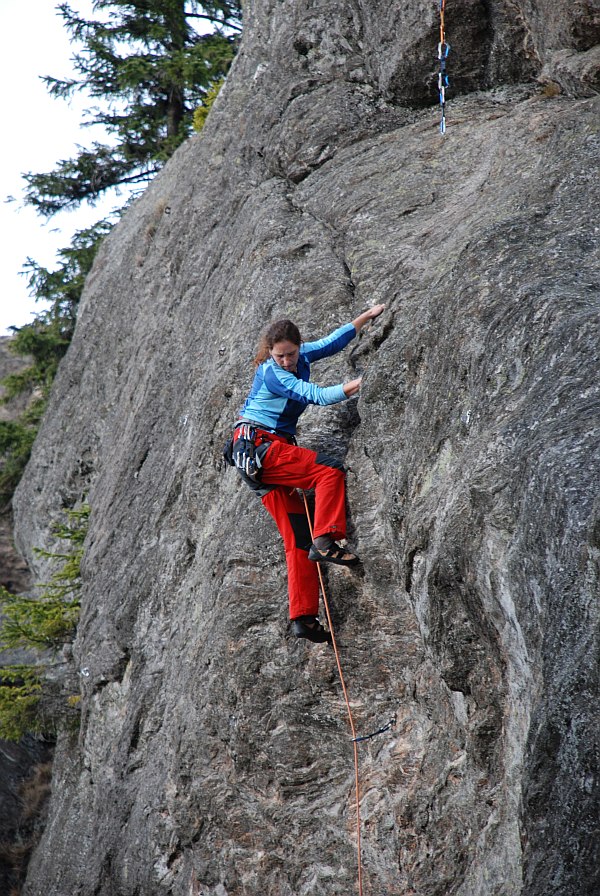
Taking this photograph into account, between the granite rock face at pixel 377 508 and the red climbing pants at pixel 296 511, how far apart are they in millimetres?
285

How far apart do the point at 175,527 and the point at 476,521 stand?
598 cm

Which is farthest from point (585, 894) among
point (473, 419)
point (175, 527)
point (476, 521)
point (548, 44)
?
point (548, 44)

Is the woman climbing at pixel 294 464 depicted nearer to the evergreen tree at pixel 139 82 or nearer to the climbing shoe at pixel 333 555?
the climbing shoe at pixel 333 555

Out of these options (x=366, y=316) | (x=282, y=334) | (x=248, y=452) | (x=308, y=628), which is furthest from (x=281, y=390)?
(x=308, y=628)

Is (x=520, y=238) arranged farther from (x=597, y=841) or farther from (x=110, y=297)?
(x=110, y=297)

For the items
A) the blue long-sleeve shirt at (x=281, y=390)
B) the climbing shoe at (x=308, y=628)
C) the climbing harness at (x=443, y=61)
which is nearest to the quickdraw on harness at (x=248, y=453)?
the blue long-sleeve shirt at (x=281, y=390)

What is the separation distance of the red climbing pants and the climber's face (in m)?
0.67

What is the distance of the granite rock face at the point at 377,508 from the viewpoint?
567 cm

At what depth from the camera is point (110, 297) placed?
1834 cm

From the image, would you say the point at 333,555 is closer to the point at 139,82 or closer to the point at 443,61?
the point at 443,61

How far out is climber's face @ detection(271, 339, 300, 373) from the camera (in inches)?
312

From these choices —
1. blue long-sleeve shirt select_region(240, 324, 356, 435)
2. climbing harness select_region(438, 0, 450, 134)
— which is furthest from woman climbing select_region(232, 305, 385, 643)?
climbing harness select_region(438, 0, 450, 134)

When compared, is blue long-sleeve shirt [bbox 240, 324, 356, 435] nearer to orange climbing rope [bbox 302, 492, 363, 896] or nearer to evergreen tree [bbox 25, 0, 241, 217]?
orange climbing rope [bbox 302, 492, 363, 896]

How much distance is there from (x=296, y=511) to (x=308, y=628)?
108 centimetres
